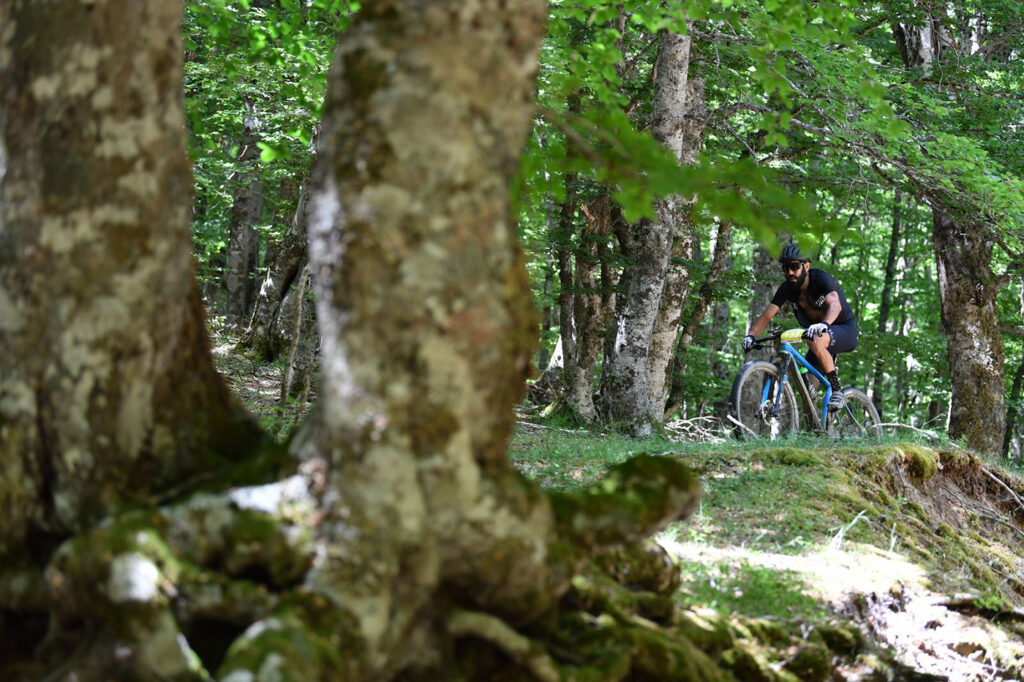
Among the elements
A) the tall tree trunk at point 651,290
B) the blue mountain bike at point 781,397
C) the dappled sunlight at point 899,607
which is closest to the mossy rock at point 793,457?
the blue mountain bike at point 781,397

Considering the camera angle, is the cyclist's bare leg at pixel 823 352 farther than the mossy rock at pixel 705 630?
Yes

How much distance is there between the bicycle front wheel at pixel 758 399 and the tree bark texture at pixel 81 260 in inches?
291

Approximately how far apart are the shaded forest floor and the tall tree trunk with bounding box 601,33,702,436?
1808 mm

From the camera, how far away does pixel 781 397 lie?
9.90 metres

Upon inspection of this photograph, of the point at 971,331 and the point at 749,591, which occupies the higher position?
the point at 971,331

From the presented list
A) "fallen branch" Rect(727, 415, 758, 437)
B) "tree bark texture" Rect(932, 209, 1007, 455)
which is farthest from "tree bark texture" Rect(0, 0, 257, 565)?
"tree bark texture" Rect(932, 209, 1007, 455)

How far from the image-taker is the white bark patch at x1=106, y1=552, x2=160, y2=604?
271cm

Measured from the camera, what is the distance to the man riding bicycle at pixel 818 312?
967 centimetres

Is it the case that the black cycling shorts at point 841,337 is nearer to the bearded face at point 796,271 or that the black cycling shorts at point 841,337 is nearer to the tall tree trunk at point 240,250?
the bearded face at point 796,271

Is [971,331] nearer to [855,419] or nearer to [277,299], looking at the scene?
[855,419]

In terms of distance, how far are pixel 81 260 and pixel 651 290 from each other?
9.31 metres

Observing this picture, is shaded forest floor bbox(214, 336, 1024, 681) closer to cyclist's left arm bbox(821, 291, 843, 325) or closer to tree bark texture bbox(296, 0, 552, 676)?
cyclist's left arm bbox(821, 291, 843, 325)

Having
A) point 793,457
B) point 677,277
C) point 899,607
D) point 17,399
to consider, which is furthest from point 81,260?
point 677,277

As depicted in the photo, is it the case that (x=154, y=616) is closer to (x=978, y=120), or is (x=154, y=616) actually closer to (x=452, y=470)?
(x=452, y=470)
